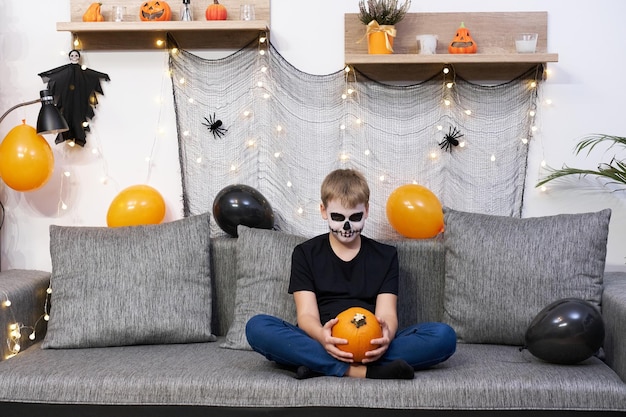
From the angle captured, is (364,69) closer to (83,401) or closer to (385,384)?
(385,384)

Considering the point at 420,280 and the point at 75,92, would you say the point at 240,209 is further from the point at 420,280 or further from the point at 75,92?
the point at 75,92

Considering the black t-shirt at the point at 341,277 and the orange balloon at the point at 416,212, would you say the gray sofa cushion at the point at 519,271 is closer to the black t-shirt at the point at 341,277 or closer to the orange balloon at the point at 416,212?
the orange balloon at the point at 416,212

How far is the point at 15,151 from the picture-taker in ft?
10.9

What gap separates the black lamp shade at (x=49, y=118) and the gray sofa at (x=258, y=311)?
1.31ft

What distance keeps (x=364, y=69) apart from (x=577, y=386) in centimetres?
163

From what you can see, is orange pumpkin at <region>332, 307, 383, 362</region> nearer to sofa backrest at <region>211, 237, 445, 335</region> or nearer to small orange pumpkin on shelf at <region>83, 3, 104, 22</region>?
sofa backrest at <region>211, 237, 445, 335</region>

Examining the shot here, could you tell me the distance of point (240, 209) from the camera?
10.8 feet

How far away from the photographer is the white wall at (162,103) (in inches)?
139

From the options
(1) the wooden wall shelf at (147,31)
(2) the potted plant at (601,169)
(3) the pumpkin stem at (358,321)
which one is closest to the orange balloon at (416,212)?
(2) the potted plant at (601,169)

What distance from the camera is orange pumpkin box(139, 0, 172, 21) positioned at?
3.47 m

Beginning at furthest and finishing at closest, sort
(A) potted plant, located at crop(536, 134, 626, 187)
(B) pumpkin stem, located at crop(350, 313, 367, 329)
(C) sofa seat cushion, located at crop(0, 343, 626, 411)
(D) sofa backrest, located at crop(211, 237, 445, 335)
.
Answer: (A) potted plant, located at crop(536, 134, 626, 187)
(D) sofa backrest, located at crop(211, 237, 445, 335)
(B) pumpkin stem, located at crop(350, 313, 367, 329)
(C) sofa seat cushion, located at crop(0, 343, 626, 411)

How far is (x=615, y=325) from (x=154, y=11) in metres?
2.13

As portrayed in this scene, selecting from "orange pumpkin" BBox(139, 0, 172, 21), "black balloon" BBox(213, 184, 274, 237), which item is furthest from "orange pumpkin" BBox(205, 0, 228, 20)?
"black balloon" BBox(213, 184, 274, 237)

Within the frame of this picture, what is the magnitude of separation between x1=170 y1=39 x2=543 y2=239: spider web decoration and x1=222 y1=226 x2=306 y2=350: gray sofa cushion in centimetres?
40
